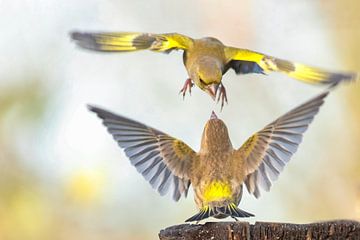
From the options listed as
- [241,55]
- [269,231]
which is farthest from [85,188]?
[269,231]

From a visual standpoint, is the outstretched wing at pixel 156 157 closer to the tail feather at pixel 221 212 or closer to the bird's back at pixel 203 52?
the tail feather at pixel 221 212

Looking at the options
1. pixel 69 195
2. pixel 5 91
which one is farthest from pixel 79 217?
pixel 5 91

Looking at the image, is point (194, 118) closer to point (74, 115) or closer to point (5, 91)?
point (74, 115)

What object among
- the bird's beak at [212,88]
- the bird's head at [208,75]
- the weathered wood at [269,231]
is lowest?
the weathered wood at [269,231]

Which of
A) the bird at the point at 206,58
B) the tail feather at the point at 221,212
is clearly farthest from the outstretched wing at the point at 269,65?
the tail feather at the point at 221,212

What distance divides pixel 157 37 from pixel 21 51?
51.9 inches

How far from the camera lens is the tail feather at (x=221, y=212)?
4.85 ft

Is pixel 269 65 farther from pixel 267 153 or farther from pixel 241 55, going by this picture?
pixel 267 153

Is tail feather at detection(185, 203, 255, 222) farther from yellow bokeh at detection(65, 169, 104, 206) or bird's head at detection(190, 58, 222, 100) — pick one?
yellow bokeh at detection(65, 169, 104, 206)

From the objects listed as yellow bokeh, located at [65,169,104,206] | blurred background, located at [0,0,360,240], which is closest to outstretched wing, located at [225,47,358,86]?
blurred background, located at [0,0,360,240]

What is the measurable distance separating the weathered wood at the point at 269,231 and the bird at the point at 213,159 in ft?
0.52

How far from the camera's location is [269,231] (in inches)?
53.1

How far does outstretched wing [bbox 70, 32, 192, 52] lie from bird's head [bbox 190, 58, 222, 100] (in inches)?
4.6

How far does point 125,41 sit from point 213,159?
0.33 meters
